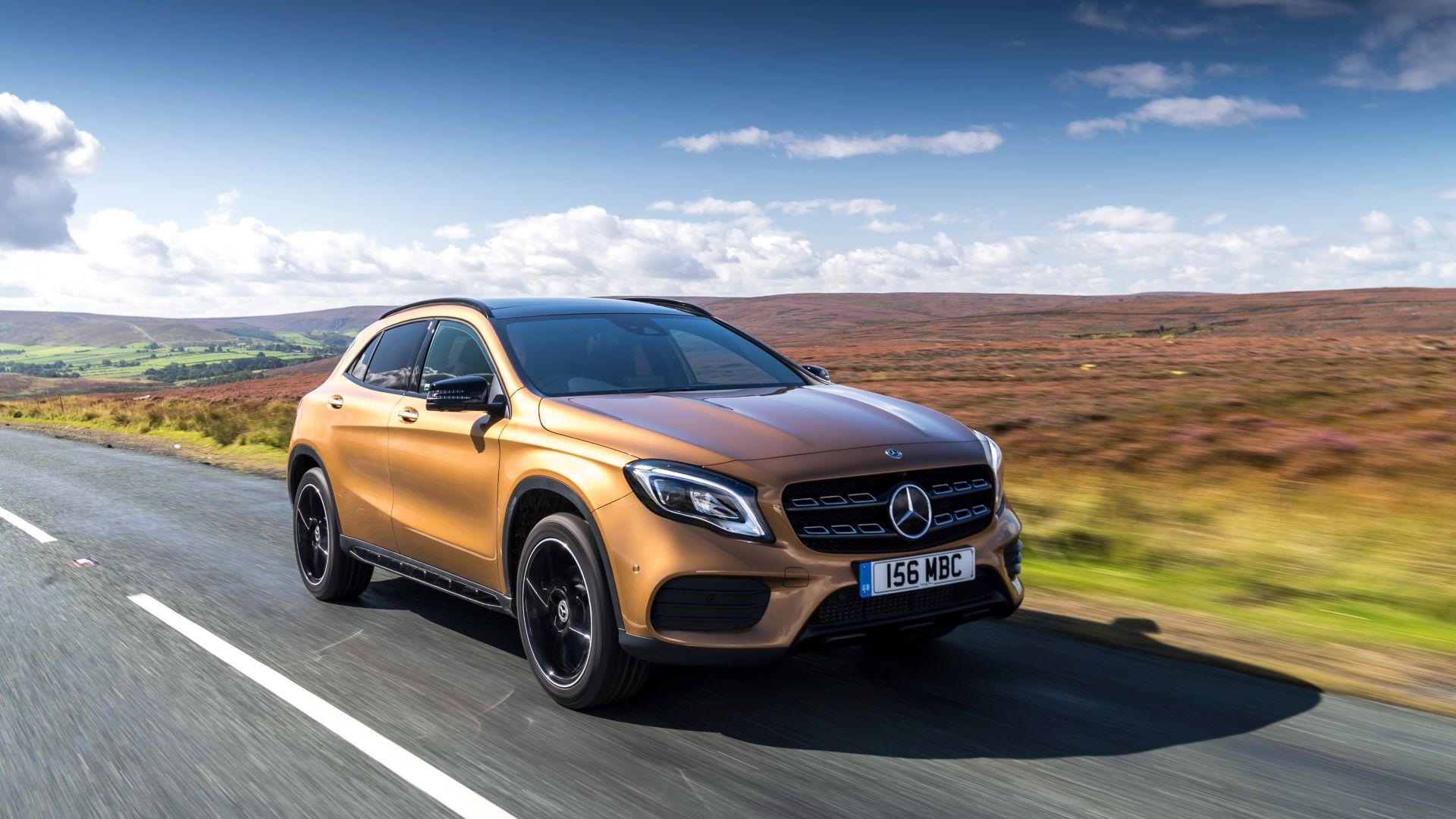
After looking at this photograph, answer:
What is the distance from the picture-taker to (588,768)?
3898 mm

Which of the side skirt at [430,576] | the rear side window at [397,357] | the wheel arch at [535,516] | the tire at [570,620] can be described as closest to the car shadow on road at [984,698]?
the tire at [570,620]

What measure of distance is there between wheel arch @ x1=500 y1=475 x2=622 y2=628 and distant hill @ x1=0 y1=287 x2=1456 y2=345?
5364 cm

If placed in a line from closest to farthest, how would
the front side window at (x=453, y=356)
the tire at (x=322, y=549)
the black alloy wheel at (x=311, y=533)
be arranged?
1. the front side window at (x=453, y=356)
2. the tire at (x=322, y=549)
3. the black alloy wheel at (x=311, y=533)

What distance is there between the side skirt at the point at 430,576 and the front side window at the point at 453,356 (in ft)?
2.91

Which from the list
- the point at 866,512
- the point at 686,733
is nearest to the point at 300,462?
the point at 686,733

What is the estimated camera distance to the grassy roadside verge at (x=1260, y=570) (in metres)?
5.35

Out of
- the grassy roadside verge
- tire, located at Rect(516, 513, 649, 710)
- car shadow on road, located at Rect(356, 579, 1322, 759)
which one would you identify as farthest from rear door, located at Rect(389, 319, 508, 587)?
the grassy roadside verge

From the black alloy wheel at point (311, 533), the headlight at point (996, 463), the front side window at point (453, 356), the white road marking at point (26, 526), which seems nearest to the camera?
the headlight at point (996, 463)


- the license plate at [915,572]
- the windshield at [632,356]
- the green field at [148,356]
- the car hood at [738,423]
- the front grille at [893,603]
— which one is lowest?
the green field at [148,356]

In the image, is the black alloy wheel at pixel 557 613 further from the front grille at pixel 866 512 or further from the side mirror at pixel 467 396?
the front grille at pixel 866 512

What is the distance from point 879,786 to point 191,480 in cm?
1225

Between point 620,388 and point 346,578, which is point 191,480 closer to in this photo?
point 346,578

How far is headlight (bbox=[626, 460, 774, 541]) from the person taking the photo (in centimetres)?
405

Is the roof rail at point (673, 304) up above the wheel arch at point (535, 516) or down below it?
above
